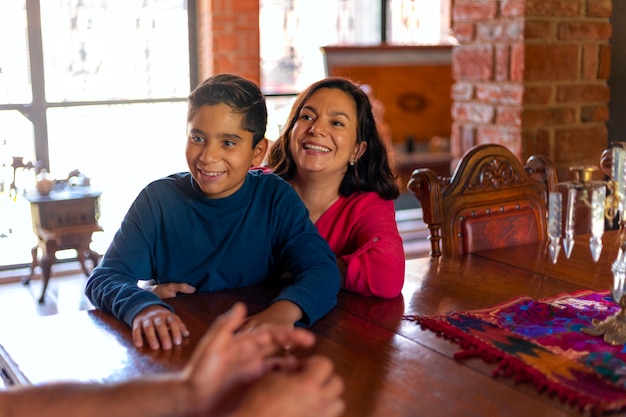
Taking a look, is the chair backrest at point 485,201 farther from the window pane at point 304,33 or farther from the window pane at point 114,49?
the window pane at point 304,33

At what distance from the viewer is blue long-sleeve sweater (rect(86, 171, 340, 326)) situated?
1.75 metres

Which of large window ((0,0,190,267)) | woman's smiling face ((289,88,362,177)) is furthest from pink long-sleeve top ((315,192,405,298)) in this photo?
large window ((0,0,190,267))

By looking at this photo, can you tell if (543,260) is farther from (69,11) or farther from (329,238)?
(69,11)

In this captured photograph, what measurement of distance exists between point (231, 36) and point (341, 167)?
3.41 metres

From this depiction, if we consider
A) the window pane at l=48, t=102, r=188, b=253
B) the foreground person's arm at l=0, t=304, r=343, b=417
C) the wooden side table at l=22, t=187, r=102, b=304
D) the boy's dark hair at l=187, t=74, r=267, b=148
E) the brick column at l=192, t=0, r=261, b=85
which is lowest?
the wooden side table at l=22, t=187, r=102, b=304

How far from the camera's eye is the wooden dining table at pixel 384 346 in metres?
1.24

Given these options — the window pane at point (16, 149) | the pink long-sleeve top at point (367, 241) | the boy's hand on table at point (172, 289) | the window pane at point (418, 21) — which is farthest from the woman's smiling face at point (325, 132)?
the window pane at point (418, 21)

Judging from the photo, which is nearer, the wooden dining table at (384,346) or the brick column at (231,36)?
the wooden dining table at (384,346)

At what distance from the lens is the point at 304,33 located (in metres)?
6.71

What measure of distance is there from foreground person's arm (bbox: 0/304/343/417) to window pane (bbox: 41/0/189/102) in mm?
4614

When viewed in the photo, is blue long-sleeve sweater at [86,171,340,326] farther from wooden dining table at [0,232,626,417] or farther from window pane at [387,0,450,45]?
window pane at [387,0,450,45]

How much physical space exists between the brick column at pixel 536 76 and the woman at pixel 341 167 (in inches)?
44.9

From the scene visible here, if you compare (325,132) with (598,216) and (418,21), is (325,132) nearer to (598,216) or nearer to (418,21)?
(598,216)

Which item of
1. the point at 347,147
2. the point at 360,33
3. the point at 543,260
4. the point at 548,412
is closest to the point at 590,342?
the point at 548,412
